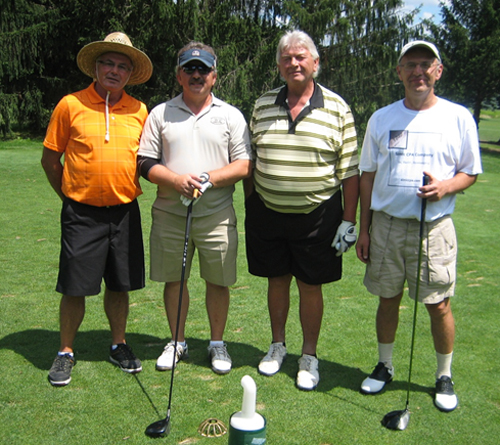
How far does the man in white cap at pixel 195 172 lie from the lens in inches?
139

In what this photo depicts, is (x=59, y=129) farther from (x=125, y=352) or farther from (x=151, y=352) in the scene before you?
(x=151, y=352)

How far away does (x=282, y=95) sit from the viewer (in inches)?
140

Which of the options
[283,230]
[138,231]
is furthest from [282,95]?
[138,231]

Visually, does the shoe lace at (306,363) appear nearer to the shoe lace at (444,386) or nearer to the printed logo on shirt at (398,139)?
the shoe lace at (444,386)

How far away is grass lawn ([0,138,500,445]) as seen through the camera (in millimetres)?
3025

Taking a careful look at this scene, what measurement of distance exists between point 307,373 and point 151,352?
3.53 ft

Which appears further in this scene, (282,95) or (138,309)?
(138,309)

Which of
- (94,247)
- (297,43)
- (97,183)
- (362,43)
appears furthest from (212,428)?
(362,43)

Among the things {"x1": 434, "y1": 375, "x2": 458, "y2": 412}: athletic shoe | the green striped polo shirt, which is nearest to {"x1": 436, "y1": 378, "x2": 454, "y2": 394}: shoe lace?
{"x1": 434, "y1": 375, "x2": 458, "y2": 412}: athletic shoe

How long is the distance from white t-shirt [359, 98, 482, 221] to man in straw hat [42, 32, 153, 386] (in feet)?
4.82

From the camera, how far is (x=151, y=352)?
4000mm

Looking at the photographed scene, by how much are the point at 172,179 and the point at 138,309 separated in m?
1.70

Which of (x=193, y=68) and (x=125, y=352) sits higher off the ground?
(x=193, y=68)

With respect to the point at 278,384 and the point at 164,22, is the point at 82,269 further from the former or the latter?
the point at 164,22
